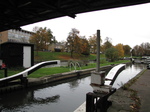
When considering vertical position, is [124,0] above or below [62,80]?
above

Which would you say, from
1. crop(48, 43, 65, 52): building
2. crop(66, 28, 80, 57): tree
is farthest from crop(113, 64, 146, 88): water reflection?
crop(48, 43, 65, 52): building

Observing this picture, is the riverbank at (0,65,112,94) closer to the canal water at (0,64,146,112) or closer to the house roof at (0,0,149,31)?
the canal water at (0,64,146,112)

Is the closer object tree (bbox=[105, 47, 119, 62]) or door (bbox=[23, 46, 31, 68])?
door (bbox=[23, 46, 31, 68])

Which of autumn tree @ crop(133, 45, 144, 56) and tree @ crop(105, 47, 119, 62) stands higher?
autumn tree @ crop(133, 45, 144, 56)

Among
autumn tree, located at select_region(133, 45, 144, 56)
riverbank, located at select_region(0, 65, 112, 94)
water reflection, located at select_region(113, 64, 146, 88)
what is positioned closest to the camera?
riverbank, located at select_region(0, 65, 112, 94)

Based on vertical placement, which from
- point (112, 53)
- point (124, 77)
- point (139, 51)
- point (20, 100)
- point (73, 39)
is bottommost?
point (124, 77)

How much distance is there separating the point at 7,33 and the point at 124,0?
2792 inches

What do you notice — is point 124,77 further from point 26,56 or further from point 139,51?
point 139,51

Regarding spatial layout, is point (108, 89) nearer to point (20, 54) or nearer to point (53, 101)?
point (53, 101)

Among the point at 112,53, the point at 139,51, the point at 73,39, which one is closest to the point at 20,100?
the point at 112,53

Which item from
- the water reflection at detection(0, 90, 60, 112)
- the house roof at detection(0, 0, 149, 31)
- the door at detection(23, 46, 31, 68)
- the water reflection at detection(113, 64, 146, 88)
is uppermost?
the house roof at detection(0, 0, 149, 31)

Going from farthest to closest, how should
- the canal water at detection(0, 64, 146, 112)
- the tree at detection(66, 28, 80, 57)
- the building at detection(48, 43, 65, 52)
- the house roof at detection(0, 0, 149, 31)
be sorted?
the building at detection(48, 43, 65, 52) < the tree at detection(66, 28, 80, 57) < the canal water at detection(0, 64, 146, 112) < the house roof at detection(0, 0, 149, 31)

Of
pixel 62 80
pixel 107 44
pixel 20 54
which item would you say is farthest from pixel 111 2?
pixel 107 44

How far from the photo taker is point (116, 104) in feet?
15.7
